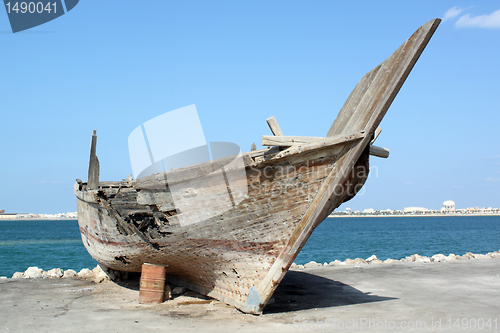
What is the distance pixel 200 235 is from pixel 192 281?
5.37 feet

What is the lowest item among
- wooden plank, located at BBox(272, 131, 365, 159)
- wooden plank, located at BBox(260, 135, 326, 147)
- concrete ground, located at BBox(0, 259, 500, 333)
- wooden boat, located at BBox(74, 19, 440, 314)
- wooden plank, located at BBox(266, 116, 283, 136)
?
concrete ground, located at BBox(0, 259, 500, 333)

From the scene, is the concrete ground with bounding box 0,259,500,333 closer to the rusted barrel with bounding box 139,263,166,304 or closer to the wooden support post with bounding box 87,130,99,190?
the rusted barrel with bounding box 139,263,166,304

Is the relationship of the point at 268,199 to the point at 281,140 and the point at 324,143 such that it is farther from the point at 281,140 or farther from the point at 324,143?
the point at 324,143

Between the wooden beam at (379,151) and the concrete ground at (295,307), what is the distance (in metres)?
2.41

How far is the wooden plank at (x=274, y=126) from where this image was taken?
18.4 ft

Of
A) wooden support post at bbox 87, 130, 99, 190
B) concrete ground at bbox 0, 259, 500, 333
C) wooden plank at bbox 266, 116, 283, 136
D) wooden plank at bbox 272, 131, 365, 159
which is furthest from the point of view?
wooden support post at bbox 87, 130, 99, 190

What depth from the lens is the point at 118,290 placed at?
784cm

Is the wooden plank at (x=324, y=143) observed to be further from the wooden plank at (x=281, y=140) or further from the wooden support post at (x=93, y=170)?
the wooden support post at (x=93, y=170)

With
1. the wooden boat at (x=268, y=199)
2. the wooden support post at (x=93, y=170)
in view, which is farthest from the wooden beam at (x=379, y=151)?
the wooden support post at (x=93, y=170)

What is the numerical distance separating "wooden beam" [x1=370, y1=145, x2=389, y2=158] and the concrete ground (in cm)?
241

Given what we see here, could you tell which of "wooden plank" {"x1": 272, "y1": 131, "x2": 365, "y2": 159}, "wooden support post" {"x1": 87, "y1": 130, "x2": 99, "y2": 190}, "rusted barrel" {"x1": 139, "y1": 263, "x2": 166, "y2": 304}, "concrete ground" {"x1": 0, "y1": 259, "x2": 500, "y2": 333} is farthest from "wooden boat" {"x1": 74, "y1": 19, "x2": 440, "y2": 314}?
"wooden support post" {"x1": 87, "y1": 130, "x2": 99, "y2": 190}

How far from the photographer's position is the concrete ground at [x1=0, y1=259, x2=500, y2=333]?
5.09 m

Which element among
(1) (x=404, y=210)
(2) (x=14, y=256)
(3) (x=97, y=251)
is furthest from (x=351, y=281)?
(1) (x=404, y=210)

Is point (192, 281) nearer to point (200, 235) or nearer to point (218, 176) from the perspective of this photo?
point (200, 235)
